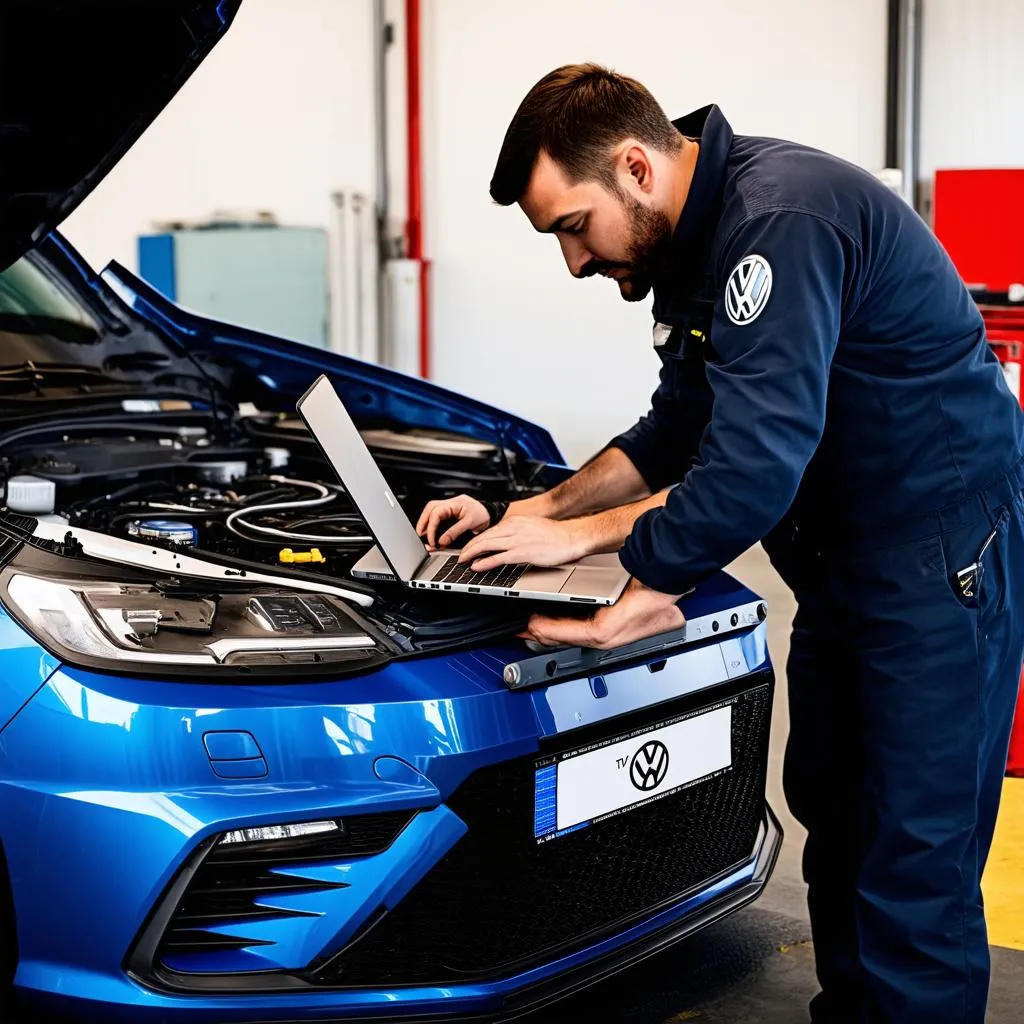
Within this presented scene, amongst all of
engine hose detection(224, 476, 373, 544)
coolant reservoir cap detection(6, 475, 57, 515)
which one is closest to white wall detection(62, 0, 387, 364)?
engine hose detection(224, 476, 373, 544)

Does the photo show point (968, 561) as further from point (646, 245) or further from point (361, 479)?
point (361, 479)

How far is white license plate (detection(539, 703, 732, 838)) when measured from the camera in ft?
5.52

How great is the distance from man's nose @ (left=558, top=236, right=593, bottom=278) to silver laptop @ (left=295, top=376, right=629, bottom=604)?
38 centimetres

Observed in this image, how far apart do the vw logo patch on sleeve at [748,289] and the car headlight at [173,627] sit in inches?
23.1

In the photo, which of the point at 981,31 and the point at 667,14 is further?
the point at 667,14

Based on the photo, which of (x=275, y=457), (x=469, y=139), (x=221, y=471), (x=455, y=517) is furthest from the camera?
(x=469, y=139)

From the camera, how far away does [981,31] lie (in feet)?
18.1

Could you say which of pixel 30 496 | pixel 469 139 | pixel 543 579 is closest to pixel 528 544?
pixel 543 579

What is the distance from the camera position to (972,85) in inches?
220

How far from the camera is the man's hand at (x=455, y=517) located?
1.99 metres

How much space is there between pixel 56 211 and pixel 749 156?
3.59 ft

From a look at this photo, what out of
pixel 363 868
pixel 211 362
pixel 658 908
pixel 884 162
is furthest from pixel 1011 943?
pixel 884 162

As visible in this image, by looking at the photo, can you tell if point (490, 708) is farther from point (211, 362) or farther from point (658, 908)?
point (211, 362)

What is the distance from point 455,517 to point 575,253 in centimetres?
52
